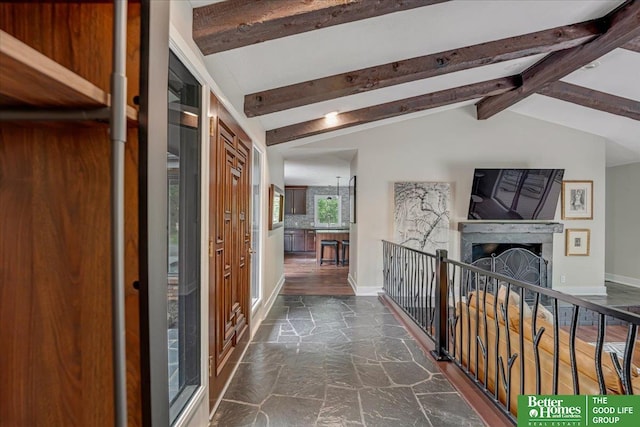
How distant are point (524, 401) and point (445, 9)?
2469 millimetres

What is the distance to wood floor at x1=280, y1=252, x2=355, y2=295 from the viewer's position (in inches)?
220

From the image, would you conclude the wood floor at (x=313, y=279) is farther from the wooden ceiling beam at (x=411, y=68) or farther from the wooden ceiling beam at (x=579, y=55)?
the wooden ceiling beam at (x=579, y=55)

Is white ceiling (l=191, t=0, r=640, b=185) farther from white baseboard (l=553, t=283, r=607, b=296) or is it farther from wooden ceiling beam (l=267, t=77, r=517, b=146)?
white baseboard (l=553, t=283, r=607, b=296)

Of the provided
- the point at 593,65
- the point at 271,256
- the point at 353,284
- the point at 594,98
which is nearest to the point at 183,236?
the point at 271,256

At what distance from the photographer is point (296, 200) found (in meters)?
11.4

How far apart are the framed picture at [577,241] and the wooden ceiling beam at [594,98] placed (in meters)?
1.87

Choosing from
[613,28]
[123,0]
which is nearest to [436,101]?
[613,28]

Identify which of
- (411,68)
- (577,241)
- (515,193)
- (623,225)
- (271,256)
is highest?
(411,68)

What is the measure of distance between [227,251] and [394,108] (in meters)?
3.03

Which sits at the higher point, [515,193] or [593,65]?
[593,65]

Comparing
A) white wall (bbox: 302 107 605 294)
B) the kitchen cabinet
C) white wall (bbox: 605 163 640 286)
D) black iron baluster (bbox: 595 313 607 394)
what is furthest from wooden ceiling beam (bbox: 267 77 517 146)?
the kitchen cabinet

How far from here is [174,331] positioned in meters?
1.73

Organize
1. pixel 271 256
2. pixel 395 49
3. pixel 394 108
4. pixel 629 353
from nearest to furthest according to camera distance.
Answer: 1. pixel 629 353
2. pixel 395 49
3. pixel 394 108
4. pixel 271 256

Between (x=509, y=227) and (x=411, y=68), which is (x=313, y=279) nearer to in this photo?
(x=509, y=227)
